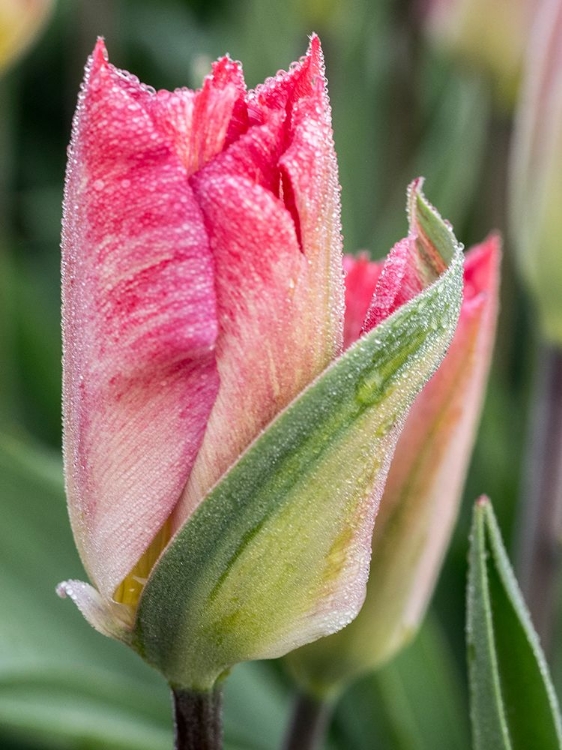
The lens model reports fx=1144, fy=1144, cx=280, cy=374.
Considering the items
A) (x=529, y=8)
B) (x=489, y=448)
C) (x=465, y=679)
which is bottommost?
(x=465, y=679)

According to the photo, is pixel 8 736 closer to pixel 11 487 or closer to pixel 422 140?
pixel 11 487

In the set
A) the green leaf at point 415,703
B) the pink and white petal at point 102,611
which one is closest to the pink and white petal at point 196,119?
the pink and white petal at point 102,611

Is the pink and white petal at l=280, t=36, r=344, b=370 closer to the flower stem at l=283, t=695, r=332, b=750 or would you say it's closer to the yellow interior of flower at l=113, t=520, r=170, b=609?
the yellow interior of flower at l=113, t=520, r=170, b=609

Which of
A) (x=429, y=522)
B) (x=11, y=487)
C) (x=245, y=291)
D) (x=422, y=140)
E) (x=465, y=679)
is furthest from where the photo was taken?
(x=422, y=140)

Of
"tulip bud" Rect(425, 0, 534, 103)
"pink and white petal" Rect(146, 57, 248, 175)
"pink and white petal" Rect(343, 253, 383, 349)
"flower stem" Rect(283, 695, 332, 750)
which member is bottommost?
"flower stem" Rect(283, 695, 332, 750)

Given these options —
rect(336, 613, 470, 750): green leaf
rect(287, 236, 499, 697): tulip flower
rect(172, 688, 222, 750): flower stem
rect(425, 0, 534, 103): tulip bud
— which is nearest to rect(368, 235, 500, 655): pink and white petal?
rect(287, 236, 499, 697): tulip flower

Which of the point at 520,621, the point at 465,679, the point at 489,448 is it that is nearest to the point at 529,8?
the point at 489,448

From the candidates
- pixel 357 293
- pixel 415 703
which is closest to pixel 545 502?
pixel 415 703
